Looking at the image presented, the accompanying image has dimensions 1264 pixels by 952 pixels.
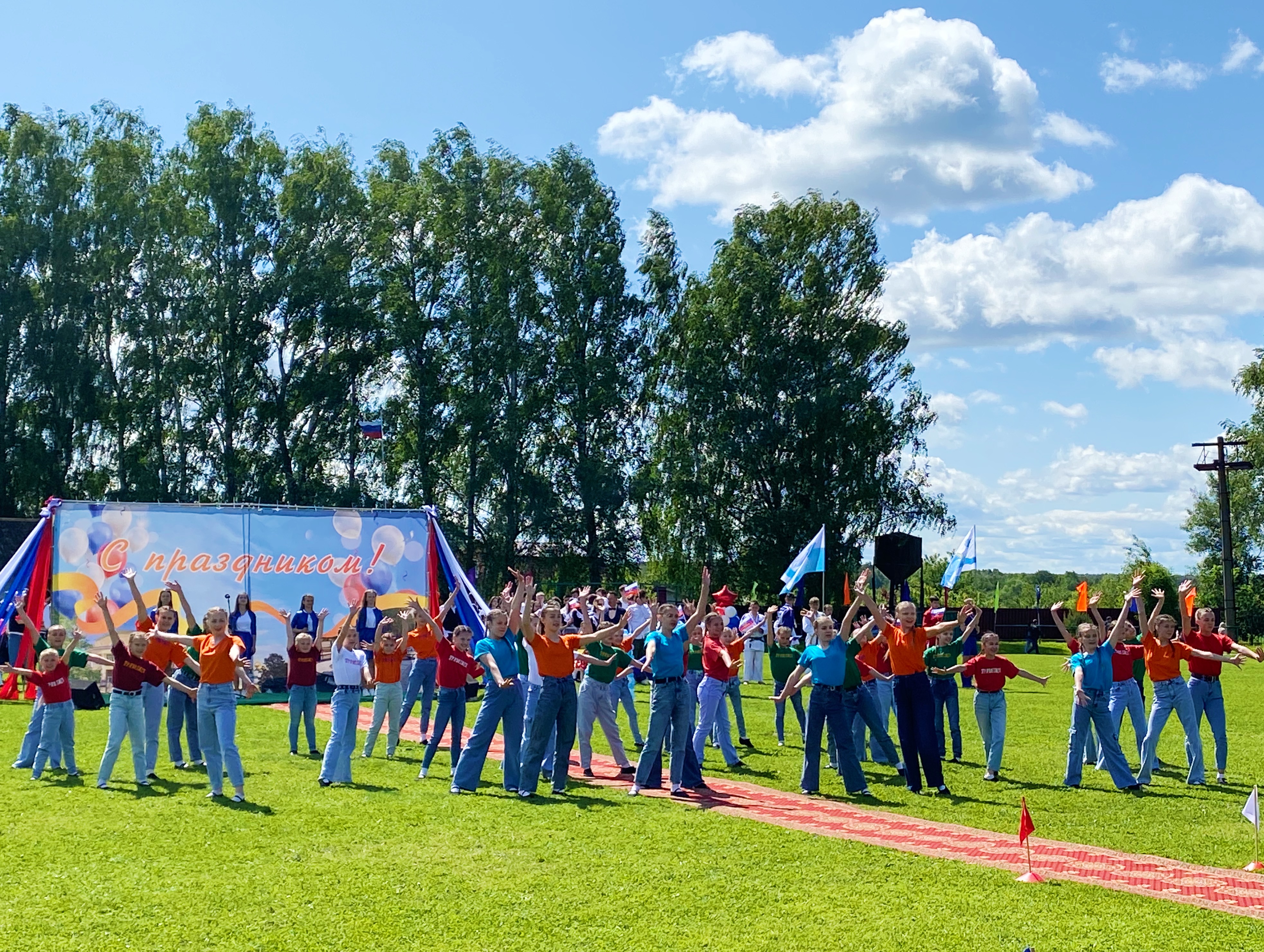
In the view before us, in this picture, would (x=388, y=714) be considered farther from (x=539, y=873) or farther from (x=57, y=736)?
(x=539, y=873)

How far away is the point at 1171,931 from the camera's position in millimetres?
7199

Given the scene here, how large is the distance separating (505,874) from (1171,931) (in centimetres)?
434

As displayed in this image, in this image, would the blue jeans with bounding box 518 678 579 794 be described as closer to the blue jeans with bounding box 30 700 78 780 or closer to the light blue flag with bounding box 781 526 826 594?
the blue jeans with bounding box 30 700 78 780

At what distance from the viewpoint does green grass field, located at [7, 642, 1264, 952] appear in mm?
7109

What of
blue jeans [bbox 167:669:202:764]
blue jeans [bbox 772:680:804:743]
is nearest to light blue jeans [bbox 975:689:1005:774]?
blue jeans [bbox 772:680:804:743]

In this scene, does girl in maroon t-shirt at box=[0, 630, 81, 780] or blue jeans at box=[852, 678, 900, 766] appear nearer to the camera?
girl in maroon t-shirt at box=[0, 630, 81, 780]

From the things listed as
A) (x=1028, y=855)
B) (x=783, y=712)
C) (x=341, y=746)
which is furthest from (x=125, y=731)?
(x=1028, y=855)

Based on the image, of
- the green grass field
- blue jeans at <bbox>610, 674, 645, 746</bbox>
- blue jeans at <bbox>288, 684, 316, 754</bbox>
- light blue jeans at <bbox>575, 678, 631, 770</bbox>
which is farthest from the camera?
blue jeans at <bbox>610, 674, 645, 746</bbox>

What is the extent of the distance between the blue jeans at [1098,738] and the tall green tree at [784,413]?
27.3 metres

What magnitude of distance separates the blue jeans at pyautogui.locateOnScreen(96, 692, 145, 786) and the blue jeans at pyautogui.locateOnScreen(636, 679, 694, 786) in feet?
16.4

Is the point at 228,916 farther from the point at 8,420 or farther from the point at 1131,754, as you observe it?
the point at 8,420

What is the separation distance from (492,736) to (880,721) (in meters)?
4.34

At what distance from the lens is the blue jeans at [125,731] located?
469 inches

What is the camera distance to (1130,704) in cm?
1385
